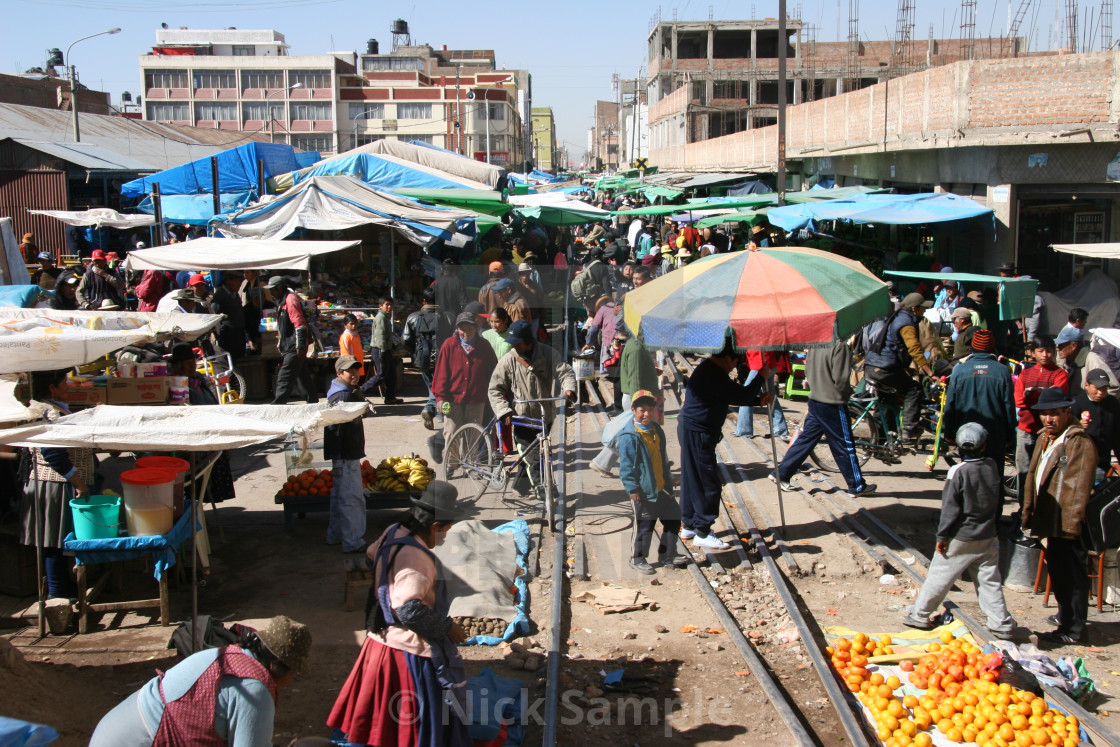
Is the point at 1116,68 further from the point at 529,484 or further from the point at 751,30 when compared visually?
the point at 751,30

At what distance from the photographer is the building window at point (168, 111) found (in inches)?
3519

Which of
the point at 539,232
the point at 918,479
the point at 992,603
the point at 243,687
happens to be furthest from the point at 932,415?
the point at 539,232

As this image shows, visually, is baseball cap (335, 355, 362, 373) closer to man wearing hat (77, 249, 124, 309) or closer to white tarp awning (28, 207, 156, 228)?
man wearing hat (77, 249, 124, 309)

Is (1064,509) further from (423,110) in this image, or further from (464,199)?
(423,110)

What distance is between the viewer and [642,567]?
7.37 meters

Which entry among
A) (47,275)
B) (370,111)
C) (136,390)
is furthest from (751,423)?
(370,111)

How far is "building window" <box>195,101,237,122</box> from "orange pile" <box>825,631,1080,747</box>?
9455 centimetres

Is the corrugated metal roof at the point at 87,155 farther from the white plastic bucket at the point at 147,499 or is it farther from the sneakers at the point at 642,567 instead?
the sneakers at the point at 642,567

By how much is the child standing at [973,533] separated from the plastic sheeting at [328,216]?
10.6 meters

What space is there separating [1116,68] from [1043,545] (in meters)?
10.1

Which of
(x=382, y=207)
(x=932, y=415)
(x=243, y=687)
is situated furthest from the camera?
(x=382, y=207)

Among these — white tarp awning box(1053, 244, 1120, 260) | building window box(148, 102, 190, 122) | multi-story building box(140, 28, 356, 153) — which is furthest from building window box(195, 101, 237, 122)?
white tarp awning box(1053, 244, 1120, 260)

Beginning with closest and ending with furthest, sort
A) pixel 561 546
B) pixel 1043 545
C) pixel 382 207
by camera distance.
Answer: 1. pixel 1043 545
2. pixel 561 546
3. pixel 382 207

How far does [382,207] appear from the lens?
15.9m
